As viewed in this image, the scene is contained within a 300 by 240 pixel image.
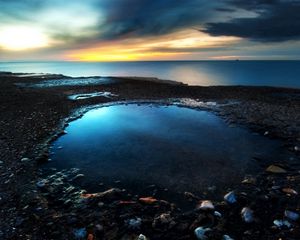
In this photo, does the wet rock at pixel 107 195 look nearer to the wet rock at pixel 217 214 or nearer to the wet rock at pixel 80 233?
the wet rock at pixel 80 233

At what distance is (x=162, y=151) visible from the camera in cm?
1041

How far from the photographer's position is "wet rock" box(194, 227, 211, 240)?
525cm

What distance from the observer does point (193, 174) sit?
8.30m

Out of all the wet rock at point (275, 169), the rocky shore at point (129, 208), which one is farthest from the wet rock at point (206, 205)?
Answer: the wet rock at point (275, 169)

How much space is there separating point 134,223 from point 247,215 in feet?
8.40

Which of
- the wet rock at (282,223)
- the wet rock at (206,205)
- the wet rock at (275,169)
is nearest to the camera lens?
the wet rock at (282,223)

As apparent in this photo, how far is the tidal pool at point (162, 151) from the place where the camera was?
8.01 meters

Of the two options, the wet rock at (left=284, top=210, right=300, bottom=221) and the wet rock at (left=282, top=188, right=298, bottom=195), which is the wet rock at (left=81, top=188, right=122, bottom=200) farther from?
the wet rock at (left=282, top=188, right=298, bottom=195)

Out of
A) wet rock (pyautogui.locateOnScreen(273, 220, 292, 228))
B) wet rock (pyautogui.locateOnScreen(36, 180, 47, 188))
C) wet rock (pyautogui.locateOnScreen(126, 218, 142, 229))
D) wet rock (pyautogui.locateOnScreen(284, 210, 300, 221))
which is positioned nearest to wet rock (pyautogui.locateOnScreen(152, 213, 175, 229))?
wet rock (pyautogui.locateOnScreen(126, 218, 142, 229))

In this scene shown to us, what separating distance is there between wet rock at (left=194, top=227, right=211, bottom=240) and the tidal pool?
70.2 inches

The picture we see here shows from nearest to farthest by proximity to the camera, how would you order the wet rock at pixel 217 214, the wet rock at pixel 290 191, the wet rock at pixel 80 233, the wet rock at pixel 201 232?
the wet rock at pixel 201 232 → the wet rock at pixel 80 233 → the wet rock at pixel 217 214 → the wet rock at pixel 290 191

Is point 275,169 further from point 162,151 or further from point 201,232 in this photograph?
point 201,232

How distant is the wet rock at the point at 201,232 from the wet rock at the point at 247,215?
0.97 meters

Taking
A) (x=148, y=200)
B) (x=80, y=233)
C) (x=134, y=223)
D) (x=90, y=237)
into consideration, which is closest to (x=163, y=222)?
(x=134, y=223)
